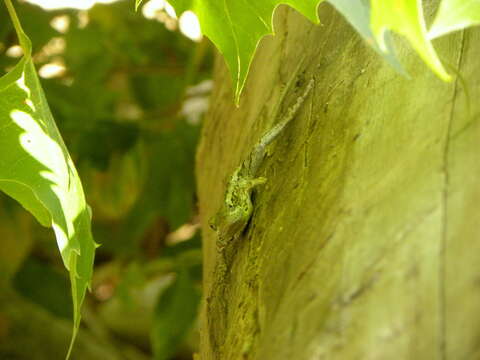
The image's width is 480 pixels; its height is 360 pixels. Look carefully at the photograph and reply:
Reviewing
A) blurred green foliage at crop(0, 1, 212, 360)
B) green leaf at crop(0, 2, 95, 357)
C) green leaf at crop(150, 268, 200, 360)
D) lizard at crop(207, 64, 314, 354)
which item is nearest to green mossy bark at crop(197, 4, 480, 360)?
lizard at crop(207, 64, 314, 354)

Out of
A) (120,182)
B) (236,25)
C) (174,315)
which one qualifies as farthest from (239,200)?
(120,182)

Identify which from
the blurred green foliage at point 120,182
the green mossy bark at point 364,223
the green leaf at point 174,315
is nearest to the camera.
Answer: the green mossy bark at point 364,223

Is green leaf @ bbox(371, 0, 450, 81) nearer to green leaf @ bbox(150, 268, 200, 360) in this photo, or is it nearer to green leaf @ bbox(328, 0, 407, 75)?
green leaf @ bbox(328, 0, 407, 75)

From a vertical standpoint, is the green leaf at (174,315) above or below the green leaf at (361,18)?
above

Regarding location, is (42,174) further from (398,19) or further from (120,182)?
(120,182)

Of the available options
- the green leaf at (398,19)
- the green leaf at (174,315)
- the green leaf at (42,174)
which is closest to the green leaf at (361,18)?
the green leaf at (398,19)

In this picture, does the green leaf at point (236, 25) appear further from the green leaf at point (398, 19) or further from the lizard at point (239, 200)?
the green leaf at point (398, 19)

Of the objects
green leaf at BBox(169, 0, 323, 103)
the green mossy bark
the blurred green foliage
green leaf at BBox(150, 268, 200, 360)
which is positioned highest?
the blurred green foliage
